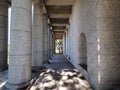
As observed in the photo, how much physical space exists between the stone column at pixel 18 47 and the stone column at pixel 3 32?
5009 mm

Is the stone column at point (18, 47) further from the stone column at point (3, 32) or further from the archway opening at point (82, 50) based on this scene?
the stone column at point (3, 32)

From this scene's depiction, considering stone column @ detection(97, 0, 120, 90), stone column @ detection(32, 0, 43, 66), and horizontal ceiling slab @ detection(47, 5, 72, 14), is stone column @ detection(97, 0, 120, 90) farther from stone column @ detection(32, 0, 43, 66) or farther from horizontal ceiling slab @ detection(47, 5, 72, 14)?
horizontal ceiling slab @ detection(47, 5, 72, 14)

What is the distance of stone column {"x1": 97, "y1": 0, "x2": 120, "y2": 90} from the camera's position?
4.91 m

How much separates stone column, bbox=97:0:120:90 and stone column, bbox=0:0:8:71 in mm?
7215

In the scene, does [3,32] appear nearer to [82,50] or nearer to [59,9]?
[82,50]

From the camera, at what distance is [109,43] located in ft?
16.3

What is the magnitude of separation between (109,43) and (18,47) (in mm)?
3222

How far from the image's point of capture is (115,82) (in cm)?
493

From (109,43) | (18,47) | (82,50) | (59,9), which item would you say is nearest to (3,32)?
(18,47)

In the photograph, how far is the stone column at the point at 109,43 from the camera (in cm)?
491

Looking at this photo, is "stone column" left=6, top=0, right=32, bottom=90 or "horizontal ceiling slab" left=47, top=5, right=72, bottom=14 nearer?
"stone column" left=6, top=0, right=32, bottom=90

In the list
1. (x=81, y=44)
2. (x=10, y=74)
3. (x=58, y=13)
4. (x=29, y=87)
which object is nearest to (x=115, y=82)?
(x=29, y=87)

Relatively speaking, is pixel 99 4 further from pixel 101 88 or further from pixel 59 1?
pixel 59 1

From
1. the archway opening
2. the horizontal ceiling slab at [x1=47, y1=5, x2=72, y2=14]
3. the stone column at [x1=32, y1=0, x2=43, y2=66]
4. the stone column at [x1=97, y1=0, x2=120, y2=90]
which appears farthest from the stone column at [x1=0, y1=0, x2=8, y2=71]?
the stone column at [x1=97, y1=0, x2=120, y2=90]
